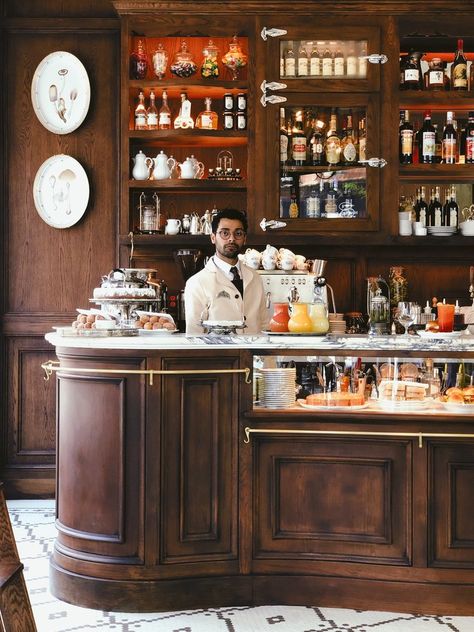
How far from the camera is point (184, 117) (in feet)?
18.0

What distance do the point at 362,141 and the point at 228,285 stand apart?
147cm

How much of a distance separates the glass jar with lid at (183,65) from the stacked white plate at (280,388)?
2.70 metres

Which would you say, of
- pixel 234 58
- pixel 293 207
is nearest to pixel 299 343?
pixel 293 207

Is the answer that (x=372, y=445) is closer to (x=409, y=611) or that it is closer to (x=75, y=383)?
(x=409, y=611)

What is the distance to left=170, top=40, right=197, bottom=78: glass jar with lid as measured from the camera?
544 centimetres

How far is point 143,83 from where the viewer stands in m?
5.39

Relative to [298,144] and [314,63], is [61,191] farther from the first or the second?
[314,63]

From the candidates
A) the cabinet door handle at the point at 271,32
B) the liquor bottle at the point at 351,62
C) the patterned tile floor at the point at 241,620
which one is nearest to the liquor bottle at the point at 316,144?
the liquor bottle at the point at 351,62

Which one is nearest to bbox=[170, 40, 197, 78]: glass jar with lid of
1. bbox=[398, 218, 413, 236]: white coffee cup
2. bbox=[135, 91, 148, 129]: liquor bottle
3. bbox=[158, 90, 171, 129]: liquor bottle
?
bbox=[158, 90, 171, 129]: liquor bottle

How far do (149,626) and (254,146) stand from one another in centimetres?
317

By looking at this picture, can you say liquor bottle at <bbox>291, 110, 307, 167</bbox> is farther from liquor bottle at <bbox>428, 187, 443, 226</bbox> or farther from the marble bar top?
the marble bar top

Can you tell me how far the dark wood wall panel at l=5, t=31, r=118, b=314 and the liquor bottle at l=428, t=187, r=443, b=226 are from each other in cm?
220

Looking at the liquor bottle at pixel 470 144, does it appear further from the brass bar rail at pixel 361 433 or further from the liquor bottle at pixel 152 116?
the brass bar rail at pixel 361 433

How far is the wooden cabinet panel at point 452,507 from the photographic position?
3.40m
